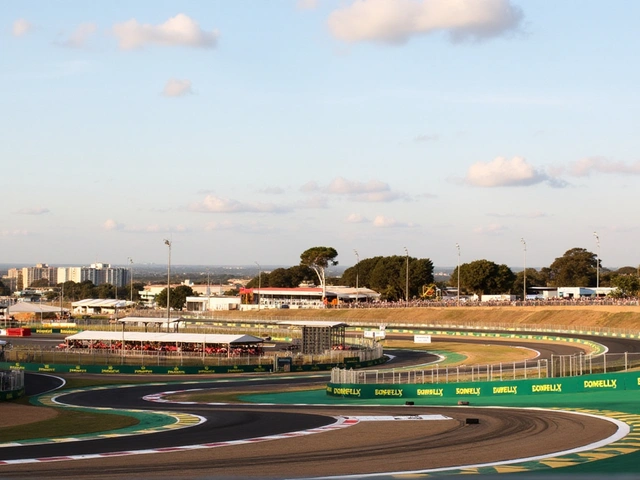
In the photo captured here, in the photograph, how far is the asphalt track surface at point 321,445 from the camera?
69.3ft

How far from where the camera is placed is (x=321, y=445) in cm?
2541

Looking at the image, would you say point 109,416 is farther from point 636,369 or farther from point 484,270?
point 484,270

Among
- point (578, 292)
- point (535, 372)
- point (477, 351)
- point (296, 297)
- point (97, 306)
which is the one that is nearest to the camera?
point (535, 372)

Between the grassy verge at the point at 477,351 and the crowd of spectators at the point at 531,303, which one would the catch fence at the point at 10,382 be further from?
the crowd of spectators at the point at 531,303

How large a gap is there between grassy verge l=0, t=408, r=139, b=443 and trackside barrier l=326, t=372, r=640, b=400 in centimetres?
1491

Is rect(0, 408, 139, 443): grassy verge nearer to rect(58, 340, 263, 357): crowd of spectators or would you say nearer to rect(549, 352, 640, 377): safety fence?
rect(549, 352, 640, 377): safety fence

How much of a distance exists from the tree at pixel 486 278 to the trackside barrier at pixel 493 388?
13601 centimetres

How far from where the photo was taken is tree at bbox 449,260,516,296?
597ft

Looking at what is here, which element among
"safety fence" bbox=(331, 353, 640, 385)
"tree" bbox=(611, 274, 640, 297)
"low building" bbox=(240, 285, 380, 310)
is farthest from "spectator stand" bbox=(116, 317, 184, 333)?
"tree" bbox=(611, 274, 640, 297)

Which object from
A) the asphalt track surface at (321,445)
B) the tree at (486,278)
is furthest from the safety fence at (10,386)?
the tree at (486,278)

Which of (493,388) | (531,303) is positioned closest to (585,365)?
(493,388)

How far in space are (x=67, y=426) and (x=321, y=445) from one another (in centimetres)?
1224

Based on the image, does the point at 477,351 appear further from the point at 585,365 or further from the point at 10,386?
the point at 10,386

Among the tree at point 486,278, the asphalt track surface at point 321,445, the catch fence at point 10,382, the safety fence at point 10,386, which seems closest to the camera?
the asphalt track surface at point 321,445
